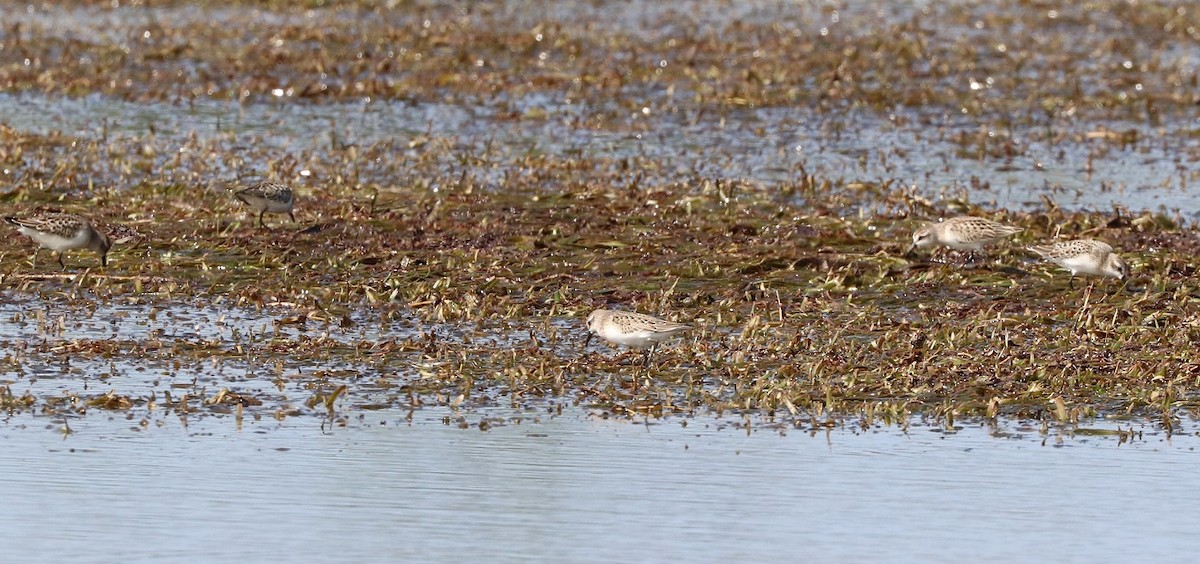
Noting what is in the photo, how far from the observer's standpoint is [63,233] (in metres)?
17.1

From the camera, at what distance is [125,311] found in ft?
53.2

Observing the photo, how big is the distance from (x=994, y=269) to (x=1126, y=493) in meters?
6.37

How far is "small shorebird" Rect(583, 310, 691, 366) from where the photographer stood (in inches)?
566

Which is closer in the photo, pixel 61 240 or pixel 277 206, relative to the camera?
pixel 61 240

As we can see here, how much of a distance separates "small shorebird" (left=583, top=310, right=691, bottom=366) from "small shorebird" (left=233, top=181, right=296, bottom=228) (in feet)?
16.0

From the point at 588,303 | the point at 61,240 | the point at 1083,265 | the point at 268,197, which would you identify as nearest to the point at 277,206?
the point at 268,197

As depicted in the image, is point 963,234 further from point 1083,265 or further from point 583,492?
point 583,492

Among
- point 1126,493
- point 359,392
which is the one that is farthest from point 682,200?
point 1126,493

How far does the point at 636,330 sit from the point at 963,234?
14.4ft

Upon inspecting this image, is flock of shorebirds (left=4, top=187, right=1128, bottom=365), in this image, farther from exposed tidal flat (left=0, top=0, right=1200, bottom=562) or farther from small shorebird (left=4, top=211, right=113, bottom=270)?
exposed tidal flat (left=0, top=0, right=1200, bottom=562)

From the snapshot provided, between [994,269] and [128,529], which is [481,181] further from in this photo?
[128,529]

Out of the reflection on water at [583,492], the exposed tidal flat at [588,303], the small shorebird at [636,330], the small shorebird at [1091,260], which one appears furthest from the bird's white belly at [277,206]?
the small shorebird at [1091,260]

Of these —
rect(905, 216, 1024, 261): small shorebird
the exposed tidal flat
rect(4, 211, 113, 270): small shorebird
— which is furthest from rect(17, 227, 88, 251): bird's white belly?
rect(905, 216, 1024, 261): small shorebird

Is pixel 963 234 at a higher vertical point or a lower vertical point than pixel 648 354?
higher
